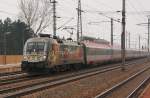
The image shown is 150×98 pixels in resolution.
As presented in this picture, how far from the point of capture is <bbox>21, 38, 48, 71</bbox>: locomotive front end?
30.1 m

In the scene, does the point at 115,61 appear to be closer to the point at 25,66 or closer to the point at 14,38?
the point at 14,38

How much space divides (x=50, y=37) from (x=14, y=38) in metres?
41.6

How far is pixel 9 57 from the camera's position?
146ft

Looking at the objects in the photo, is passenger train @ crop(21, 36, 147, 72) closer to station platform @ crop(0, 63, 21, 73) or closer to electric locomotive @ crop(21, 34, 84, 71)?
electric locomotive @ crop(21, 34, 84, 71)

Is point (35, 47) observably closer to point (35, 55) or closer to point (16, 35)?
point (35, 55)

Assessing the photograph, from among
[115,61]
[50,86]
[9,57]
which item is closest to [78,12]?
[9,57]

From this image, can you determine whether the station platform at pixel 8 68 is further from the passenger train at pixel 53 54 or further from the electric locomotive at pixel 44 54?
the electric locomotive at pixel 44 54

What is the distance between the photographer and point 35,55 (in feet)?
100

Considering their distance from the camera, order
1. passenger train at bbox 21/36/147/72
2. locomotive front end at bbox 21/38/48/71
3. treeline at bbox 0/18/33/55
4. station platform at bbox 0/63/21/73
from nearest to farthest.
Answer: locomotive front end at bbox 21/38/48/71, passenger train at bbox 21/36/147/72, station platform at bbox 0/63/21/73, treeline at bbox 0/18/33/55

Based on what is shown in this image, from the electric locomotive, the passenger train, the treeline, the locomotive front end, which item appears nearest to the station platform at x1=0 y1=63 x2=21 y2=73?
the passenger train

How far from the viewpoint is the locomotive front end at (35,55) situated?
98.6 feet

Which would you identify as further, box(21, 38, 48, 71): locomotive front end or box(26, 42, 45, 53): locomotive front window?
box(26, 42, 45, 53): locomotive front window

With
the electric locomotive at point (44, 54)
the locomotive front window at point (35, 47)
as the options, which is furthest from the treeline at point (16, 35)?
the locomotive front window at point (35, 47)

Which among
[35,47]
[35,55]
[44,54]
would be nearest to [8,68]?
[35,47]
